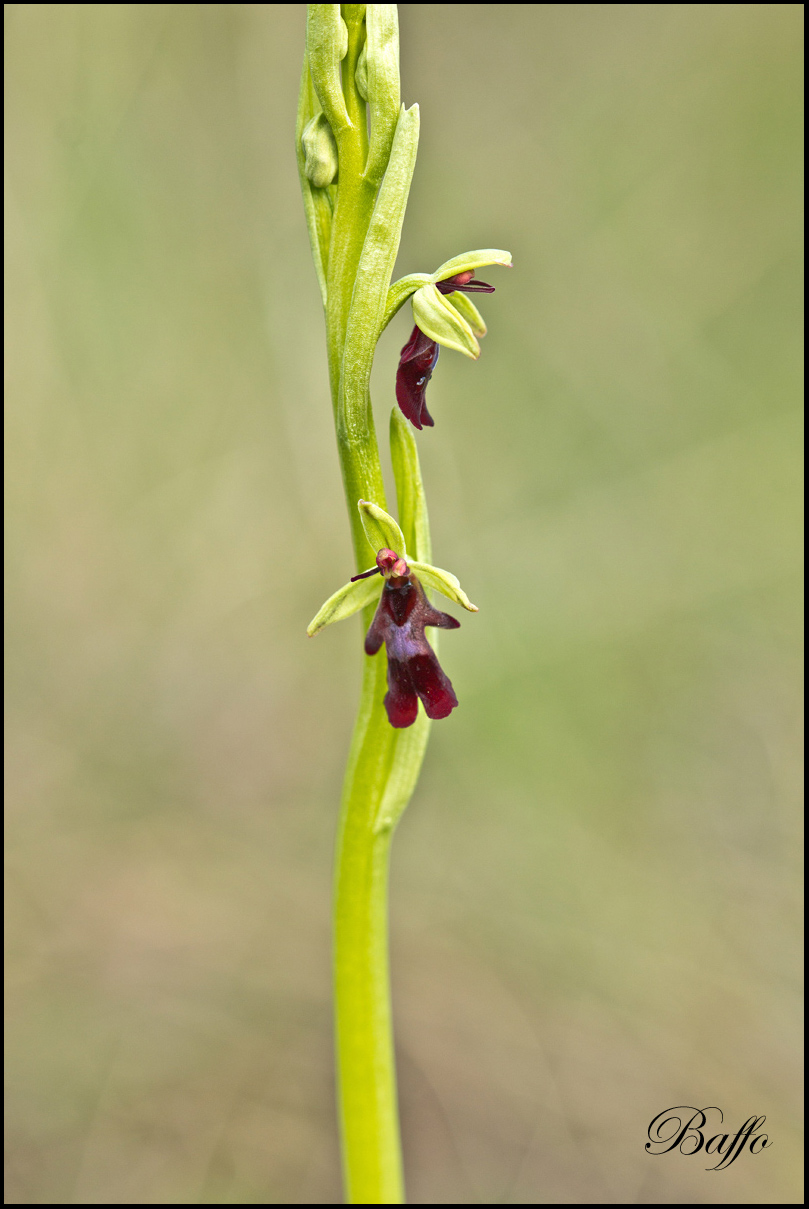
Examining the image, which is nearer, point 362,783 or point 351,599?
point 351,599

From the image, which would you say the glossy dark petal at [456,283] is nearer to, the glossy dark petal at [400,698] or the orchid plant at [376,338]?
the orchid plant at [376,338]

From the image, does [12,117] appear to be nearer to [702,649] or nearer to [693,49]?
[693,49]

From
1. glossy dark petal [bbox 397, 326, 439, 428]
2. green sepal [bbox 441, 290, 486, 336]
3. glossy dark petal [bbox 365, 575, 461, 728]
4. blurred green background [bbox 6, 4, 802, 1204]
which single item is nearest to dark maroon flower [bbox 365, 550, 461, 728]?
glossy dark petal [bbox 365, 575, 461, 728]

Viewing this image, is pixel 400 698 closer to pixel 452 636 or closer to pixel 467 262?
pixel 467 262

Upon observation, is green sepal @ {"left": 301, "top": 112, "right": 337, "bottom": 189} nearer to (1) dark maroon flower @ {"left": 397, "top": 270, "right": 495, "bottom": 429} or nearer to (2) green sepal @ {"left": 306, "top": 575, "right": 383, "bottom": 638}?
(1) dark maroon flower @ {"left": 397, "top": 270, "right": 495, "bottom": 429}

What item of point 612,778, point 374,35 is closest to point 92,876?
point 612,778

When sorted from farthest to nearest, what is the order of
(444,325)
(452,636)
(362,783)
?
(452,636) → (362,783) → (444,325)

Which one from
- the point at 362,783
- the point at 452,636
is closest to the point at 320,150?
the point at 362,783
